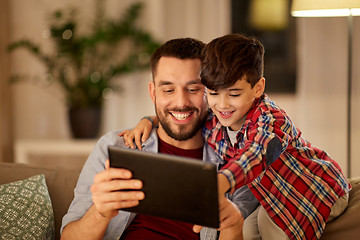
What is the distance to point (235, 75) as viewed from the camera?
1.64 meters

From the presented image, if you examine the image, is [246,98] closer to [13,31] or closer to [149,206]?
[149,206]

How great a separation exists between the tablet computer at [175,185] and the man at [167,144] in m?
0.37

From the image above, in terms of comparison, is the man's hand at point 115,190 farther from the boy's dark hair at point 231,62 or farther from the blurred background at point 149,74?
the blurred background at point 149,74

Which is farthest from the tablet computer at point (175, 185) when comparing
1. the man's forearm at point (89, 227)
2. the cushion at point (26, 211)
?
the cushion at point (26, 211)

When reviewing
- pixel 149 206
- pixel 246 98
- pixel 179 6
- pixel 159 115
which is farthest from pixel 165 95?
pixel 179 6

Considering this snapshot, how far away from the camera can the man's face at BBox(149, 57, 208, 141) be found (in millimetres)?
1867

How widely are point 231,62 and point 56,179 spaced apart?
0.90 meters

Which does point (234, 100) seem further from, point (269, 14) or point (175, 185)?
point (269, 14)

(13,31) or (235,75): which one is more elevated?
(13,31)

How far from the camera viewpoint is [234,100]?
1.68 meters

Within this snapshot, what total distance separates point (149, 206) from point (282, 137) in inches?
18.3

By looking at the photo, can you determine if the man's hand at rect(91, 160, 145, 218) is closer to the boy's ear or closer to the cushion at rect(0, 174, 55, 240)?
the cushion at rect(0, 174, 55, 240)

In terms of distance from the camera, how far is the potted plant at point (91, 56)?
4008mm

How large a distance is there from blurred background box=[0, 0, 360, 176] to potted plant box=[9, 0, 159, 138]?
0.10 metres
